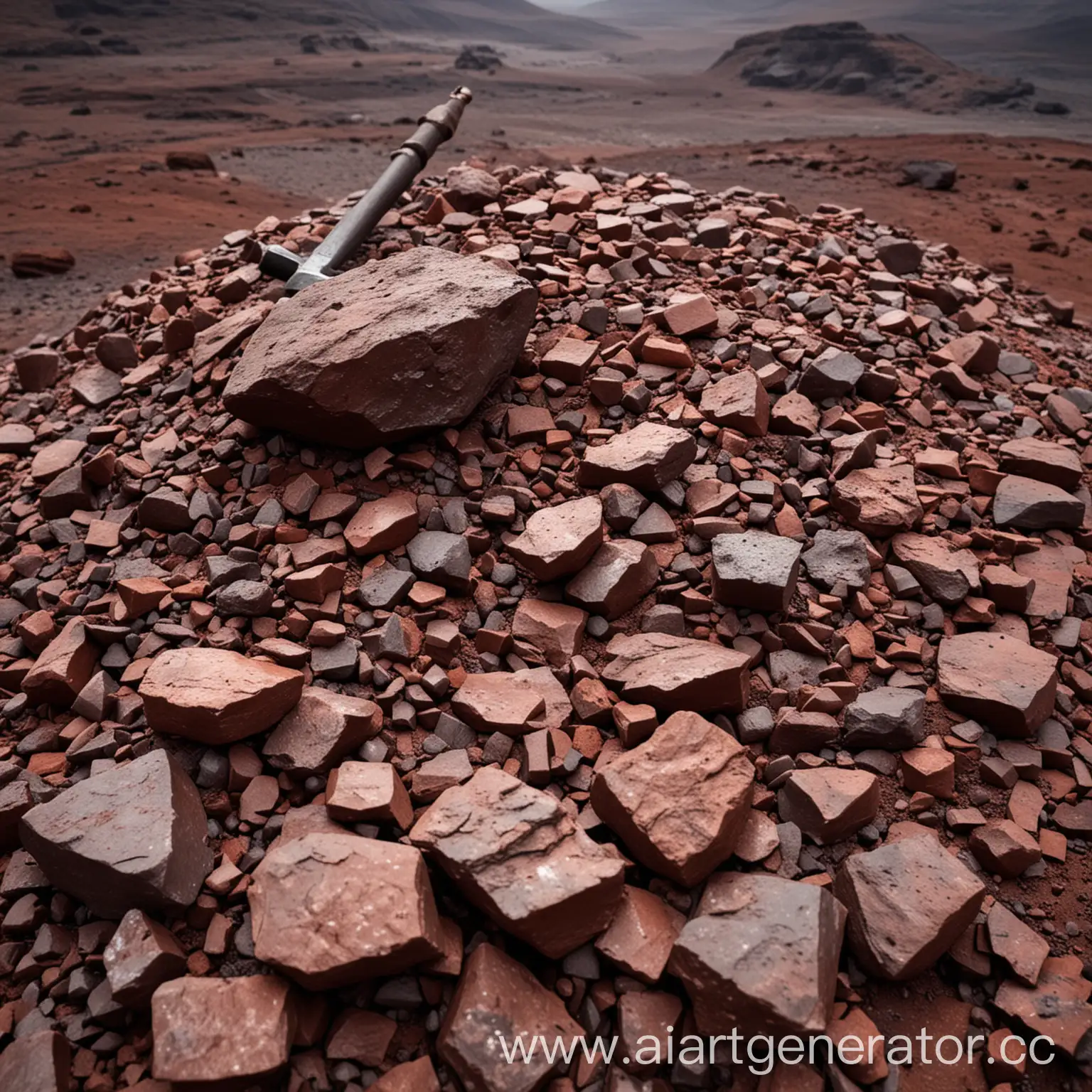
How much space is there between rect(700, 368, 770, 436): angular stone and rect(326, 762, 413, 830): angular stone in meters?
2.12

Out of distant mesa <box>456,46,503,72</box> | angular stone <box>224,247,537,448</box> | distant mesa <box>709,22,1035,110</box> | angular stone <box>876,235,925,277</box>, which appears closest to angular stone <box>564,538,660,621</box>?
angular stone <box>224,247,537,448</box>

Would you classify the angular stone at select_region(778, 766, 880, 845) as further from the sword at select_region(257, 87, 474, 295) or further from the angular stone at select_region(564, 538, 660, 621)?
the sword at select_region(257, 87, 474, 295)

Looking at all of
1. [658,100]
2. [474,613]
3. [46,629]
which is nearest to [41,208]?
[46,629]

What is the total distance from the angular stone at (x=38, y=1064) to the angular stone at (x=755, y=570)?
234 centimetres

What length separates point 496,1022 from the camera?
72.9 inches

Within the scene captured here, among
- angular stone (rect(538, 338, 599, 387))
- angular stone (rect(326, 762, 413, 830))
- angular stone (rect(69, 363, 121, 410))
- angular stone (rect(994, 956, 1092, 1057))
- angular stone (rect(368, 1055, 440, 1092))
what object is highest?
angular stone (rect(538, 338, 599, 387))

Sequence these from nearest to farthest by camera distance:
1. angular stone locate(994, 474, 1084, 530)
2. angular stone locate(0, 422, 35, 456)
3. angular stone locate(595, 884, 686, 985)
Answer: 1. angular stone locate(595, 884, 686, 985)
2. angular stone locate(994, 474, 1084, 530)
3. angular stone locate(0, 422, 35, 456)

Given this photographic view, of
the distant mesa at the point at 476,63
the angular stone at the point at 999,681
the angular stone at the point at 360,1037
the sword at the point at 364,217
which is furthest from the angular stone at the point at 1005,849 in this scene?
the distant mesa at the point at 476,63

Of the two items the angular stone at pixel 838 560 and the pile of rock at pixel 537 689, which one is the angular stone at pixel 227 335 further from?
the angular stone at pixel 838 560

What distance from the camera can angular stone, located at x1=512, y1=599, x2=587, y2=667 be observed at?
2701mm

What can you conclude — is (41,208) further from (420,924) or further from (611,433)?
(420,924)

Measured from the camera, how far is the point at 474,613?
2830 mm

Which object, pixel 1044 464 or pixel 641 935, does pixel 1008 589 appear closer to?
pixel 1044 464

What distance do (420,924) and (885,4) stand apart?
87.9 meters
